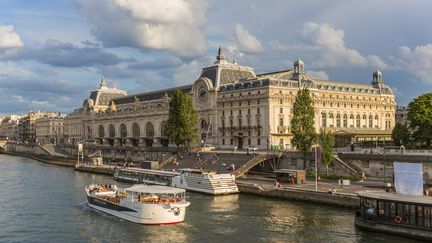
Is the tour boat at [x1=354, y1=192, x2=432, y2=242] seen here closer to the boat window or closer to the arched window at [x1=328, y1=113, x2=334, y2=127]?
the boat window

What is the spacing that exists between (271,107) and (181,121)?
22.9 meters

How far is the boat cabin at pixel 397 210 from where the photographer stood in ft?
162

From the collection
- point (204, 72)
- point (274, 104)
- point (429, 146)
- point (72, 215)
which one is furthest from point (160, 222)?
point (204, 72)

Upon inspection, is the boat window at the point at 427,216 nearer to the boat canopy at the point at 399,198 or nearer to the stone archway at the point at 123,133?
the boat canopy at the point at 399,198

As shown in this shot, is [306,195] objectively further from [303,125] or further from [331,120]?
[331,120]

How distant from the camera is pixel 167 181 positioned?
92438 mm

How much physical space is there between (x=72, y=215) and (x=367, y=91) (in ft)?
371

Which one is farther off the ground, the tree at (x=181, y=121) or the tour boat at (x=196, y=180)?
the tree at (x=181, y=121)

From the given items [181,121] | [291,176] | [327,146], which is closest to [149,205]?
[291,176]

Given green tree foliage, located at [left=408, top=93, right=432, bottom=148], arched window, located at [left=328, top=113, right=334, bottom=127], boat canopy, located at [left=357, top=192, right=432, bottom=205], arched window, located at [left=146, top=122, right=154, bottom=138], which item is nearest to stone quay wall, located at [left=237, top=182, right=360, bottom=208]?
boat canopy, located at [left=357, top=192, right=432, bottom=205]

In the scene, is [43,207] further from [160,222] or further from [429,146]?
[429,146]

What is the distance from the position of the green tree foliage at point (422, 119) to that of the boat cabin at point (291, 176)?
2484 cm

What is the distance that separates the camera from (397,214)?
51625mm

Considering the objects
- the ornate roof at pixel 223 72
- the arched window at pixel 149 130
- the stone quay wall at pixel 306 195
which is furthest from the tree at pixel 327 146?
the arched window at pixel 149 130
